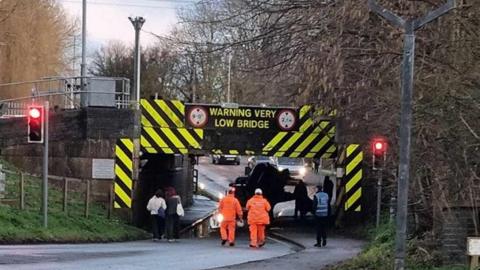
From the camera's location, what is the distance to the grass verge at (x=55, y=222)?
20.3m

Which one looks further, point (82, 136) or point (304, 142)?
point (304, 142)

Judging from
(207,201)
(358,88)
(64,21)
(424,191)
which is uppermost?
(64,21)

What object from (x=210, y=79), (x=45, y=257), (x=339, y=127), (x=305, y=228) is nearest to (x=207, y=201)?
(x=210, y=79)

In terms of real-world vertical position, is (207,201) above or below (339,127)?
below

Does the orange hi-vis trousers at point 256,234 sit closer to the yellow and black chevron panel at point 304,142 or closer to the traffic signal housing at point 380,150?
the traffic signal housing at point 380,150

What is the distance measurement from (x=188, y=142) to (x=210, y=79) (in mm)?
33226

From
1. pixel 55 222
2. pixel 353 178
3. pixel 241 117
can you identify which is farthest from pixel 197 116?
pixel 55 222

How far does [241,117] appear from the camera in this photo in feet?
88.3

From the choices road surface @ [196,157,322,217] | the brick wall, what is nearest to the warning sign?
the brick wall

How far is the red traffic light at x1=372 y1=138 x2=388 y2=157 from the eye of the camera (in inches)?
694

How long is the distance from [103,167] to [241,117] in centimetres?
487

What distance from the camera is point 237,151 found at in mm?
27281

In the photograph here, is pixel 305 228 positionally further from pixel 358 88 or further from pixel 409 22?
pixel 409 22

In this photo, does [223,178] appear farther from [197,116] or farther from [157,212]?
[157,212]
